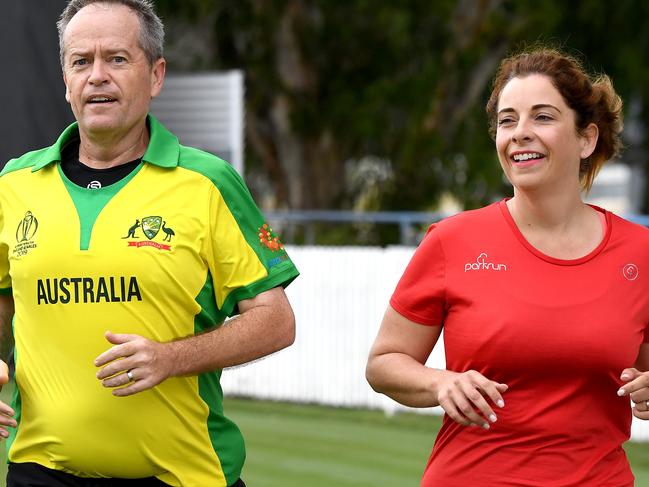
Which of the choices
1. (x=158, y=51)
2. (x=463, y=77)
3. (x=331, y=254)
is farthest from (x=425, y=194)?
(x=158, y=51)

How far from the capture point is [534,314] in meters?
3.92

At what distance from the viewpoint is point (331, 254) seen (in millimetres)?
14008

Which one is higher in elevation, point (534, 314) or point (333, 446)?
point (534, 314)

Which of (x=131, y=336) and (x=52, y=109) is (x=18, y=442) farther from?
(x=52, y=109)

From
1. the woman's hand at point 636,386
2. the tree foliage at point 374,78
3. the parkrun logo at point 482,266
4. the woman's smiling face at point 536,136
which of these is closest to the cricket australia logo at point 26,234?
the parkrun logo at point 482,266

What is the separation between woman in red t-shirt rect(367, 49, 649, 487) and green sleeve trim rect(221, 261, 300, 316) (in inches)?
12.4

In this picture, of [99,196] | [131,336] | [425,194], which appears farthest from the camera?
[425,194]

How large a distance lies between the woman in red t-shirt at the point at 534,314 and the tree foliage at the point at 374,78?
61.5 feet

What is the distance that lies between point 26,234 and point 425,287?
1.11m

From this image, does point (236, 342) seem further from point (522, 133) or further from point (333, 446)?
point (333, 446)

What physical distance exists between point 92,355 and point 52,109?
11198 millimetres

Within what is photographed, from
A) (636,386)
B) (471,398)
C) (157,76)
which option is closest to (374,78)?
(157,76)

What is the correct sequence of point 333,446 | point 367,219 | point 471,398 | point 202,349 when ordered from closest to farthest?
point 471,398, point 202,349, point 333,446, point 367,219

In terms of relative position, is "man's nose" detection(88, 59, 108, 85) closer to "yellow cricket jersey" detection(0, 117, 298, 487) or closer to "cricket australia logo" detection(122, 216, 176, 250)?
"yellow cricket jersey" detection(0, 117, 298, 487)
